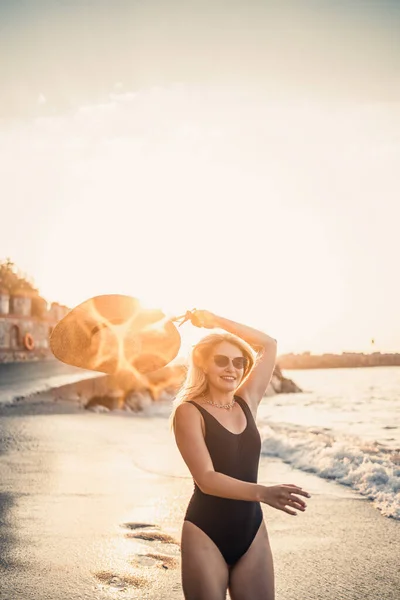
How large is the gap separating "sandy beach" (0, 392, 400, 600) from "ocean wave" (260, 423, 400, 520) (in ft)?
0.97

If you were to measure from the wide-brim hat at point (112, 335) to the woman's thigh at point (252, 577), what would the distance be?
4.28 ft

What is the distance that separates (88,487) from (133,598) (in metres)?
4.38

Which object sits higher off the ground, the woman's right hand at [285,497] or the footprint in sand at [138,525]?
the woman's right hand at [285,497]

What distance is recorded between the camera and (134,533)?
6.49 metres

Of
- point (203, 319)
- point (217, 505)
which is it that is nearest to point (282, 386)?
point (203, 319)

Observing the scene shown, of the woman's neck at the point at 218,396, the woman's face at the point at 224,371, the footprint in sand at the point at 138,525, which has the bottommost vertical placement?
the footprint in sand at the point at 138,525

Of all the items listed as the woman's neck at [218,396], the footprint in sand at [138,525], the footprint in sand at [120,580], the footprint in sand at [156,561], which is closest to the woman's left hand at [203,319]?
the woman's neck at [218,396]

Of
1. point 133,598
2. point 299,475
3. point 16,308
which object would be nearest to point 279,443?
point 299,475

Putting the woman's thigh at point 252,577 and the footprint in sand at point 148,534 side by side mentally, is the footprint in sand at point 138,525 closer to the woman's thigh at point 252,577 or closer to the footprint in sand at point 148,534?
the footprint in sand at point 148,534

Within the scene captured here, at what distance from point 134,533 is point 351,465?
235 inches

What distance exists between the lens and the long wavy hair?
338cm

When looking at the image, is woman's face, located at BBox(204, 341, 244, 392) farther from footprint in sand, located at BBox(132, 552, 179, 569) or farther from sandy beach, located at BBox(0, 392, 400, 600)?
footprint in sand, located at BBox(132, 552, 179, 569)

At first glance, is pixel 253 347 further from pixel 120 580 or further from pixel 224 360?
pixel 120 580

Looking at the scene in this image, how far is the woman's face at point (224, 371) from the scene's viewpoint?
3.38 metres
